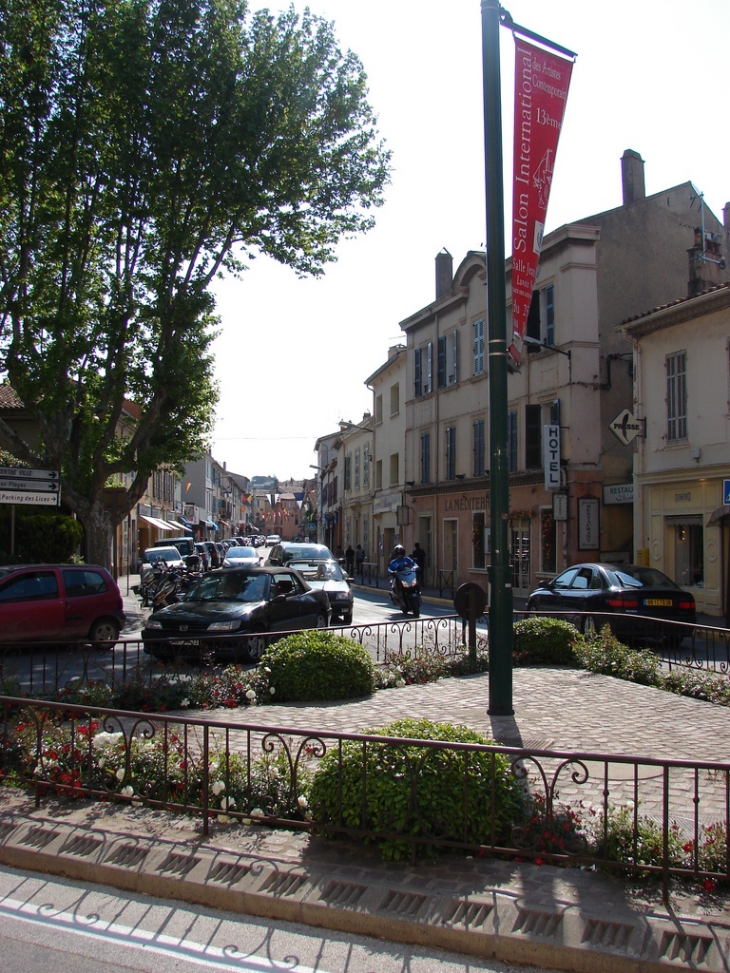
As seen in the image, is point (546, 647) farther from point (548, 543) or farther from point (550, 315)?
point (550, 315)

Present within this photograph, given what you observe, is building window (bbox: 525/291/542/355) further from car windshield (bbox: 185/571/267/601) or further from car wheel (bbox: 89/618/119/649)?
car wheel (bbox: 89/618/119/649)

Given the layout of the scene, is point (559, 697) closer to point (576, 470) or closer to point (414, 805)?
point (414, 805)

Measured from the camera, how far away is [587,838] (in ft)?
15.2

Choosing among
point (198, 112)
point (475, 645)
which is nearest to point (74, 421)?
point (198, 112)

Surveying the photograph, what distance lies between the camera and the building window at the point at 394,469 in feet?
132

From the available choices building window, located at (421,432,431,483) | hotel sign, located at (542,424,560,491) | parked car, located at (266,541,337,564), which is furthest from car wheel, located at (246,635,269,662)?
building window, located at (421,432,431,483)

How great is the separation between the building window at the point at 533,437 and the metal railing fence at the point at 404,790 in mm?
20813

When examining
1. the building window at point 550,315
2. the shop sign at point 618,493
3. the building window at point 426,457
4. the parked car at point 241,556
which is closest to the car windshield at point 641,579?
the shop sign at point 618,493

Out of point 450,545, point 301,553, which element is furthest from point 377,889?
point 450,545

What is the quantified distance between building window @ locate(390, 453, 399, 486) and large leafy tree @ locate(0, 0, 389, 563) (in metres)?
21.4

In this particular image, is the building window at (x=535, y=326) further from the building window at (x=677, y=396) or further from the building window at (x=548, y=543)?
the building window at (x=677, y=396)

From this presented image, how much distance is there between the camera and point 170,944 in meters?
3.89

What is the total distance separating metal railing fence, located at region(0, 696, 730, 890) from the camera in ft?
14.1

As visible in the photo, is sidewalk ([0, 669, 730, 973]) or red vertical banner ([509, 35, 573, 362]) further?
red vertical banner ([509, 35, 573, 362])
